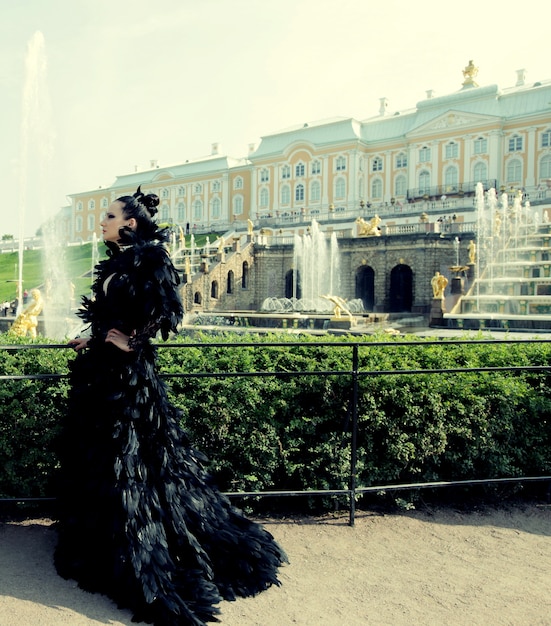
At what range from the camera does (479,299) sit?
Result: 2458 centimetres

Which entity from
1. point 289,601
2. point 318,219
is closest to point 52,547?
point 289,601

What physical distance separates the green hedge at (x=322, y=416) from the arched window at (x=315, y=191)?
62.2m

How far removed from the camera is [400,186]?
203 feet

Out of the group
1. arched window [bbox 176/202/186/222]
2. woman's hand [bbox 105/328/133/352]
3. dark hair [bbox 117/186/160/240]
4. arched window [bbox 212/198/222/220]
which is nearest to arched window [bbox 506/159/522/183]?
arched window [bbox 212/198/222/220]

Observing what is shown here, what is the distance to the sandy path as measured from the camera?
9.73 ft

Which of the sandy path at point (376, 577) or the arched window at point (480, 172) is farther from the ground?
the arched window at point (480, 172)

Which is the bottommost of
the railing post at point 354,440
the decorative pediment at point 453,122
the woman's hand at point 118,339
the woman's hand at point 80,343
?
the railing post at point 354,440

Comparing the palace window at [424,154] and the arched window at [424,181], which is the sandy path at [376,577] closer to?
the arched window at [424,181]

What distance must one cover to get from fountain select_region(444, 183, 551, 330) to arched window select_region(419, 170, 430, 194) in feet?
71.4

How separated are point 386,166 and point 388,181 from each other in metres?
1.63

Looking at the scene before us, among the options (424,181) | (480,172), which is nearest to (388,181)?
(424,181)

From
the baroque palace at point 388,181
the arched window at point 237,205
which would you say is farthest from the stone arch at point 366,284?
the arched window at point 237,205

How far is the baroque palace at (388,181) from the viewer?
39688 millimetres

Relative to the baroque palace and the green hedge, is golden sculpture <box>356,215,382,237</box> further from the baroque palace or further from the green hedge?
the green hedge
